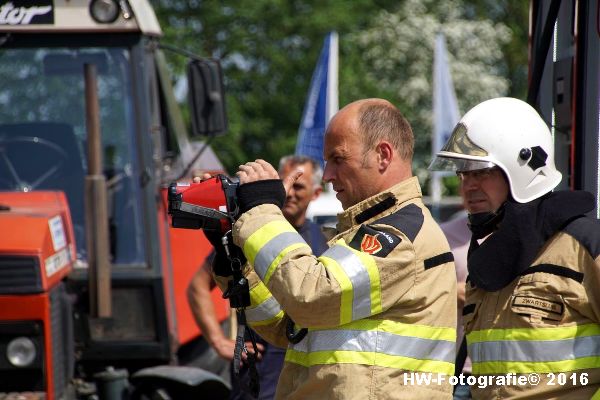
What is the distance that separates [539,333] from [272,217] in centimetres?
81

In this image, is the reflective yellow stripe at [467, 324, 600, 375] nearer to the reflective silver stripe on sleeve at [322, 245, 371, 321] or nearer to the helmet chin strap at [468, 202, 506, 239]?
the helmet chin strap at [468, 202, 506, 239]

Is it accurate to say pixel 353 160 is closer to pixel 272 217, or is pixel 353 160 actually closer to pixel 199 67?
pixel 272 217

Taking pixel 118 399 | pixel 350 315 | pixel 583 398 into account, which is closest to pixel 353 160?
pixel 350 315

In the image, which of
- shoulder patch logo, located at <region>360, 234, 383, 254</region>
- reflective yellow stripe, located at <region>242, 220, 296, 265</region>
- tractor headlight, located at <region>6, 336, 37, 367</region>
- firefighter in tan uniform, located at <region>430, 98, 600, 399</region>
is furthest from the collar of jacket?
tractor headlight, located at <region>6, 336, 37, 367</region>

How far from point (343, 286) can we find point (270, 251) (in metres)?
0.20

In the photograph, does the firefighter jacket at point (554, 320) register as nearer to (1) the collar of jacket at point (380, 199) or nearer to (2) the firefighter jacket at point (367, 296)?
(2) the firefighter jacket at point (367, 296)

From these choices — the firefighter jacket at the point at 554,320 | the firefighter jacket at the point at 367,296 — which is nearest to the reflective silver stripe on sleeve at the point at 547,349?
the firefighter jacket at the point at 554,320

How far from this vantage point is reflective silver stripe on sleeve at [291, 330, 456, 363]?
9.09ft

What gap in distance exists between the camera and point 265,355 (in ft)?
15.3

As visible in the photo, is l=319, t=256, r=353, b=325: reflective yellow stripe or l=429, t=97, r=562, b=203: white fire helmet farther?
l=429, t=97, r=562, b=203: white fire helmet

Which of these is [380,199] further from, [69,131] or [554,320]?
[69,131]

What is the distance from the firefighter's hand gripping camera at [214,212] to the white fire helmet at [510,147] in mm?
736

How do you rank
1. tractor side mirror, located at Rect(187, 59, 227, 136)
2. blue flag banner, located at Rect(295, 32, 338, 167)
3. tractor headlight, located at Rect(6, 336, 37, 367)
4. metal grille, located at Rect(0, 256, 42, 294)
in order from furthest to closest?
blue flag banner, located at Rect(295, 32, 338, 167), tractor side mirror, located at Rect(187, 59, 227, 136), tractor headlight, located at Rect(6, 336, 37, 367), metal grille, located at Rect(0, 256, 42, 294)

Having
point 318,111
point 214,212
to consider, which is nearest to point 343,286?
point 214,212
